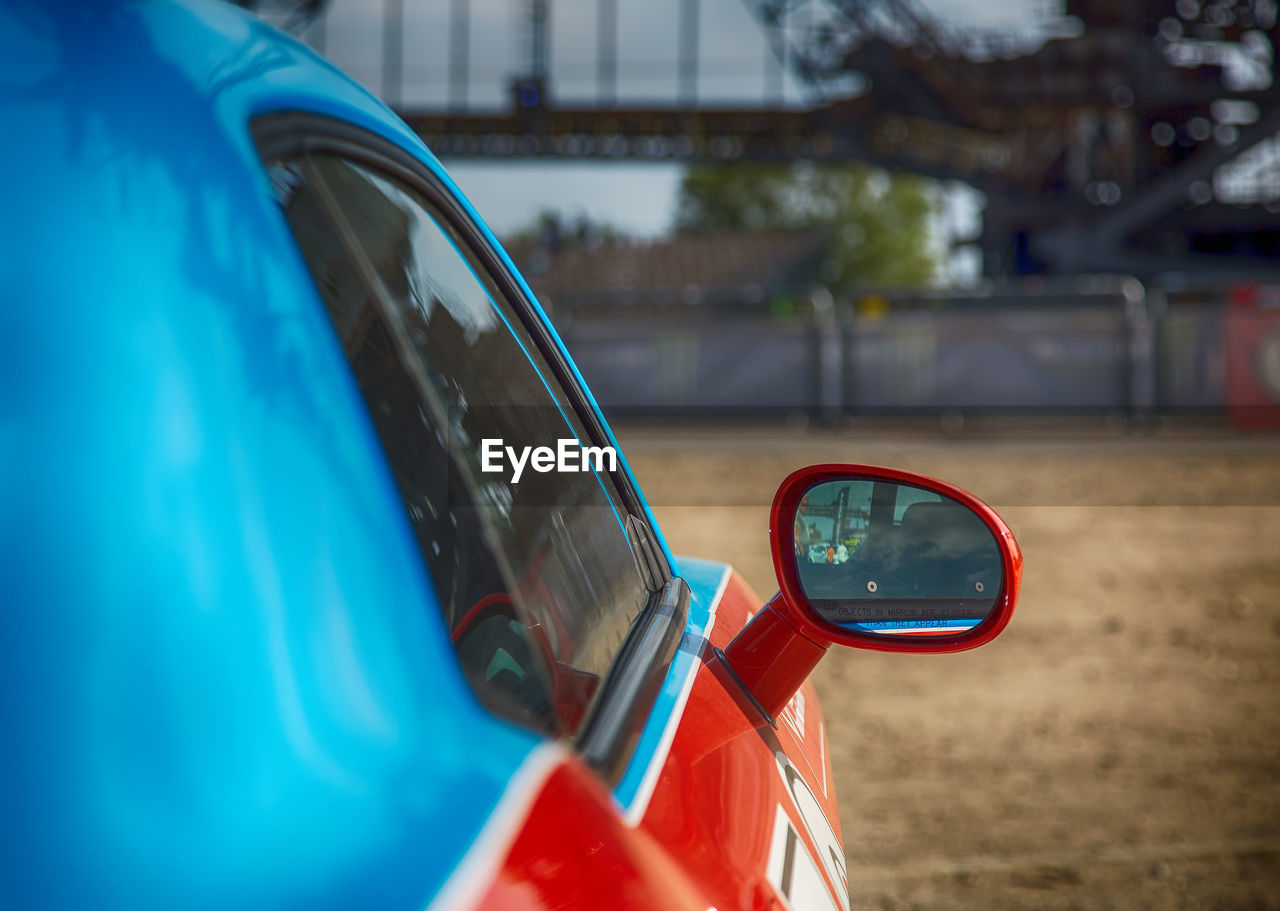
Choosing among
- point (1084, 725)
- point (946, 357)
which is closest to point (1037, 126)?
point (946, 357)

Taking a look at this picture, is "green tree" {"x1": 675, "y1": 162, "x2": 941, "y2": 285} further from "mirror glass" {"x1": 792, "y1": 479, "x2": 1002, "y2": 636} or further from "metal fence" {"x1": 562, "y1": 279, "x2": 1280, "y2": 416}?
"mirror glass" {"x1": 792, "y1": 479, "x2": 1002, "y2": 636}

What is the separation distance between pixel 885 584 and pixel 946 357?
1499 cm

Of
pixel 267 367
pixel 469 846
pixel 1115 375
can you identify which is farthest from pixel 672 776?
pixel 1115 375

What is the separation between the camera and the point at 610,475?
1.79 metres

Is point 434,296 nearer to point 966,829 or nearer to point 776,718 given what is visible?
point 776,718

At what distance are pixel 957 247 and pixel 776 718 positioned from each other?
35.2 m

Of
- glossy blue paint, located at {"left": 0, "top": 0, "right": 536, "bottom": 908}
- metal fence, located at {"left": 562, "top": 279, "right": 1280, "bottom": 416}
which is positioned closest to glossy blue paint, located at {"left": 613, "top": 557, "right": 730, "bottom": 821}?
glossy blue paint, located at {"left": 0, "top": 0, "right": 536, "bottom": 908}

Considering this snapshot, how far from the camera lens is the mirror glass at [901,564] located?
1.60m

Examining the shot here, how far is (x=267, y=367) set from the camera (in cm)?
68

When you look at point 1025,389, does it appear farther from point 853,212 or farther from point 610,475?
point 853,212
